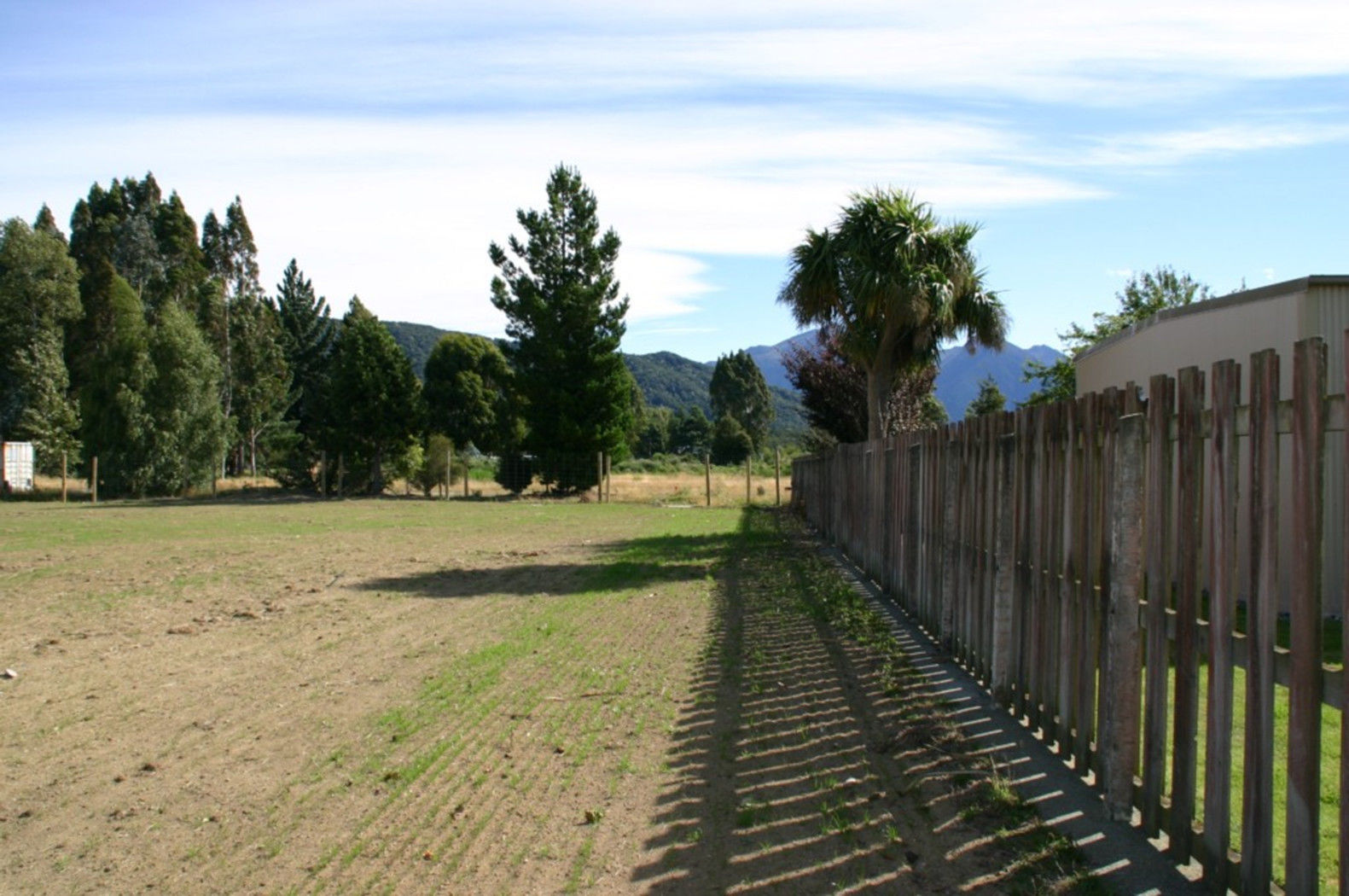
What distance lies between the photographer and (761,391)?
3558 inches

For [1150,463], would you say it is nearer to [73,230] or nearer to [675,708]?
[675,708]

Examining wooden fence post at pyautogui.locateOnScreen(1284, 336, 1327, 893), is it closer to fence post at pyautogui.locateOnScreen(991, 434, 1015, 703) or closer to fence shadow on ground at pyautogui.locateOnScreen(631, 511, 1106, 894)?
fence shadow on ground at pyautogui.locateOnScreen(631, 511, 1106, 894)

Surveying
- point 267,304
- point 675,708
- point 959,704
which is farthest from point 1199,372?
point 267,304

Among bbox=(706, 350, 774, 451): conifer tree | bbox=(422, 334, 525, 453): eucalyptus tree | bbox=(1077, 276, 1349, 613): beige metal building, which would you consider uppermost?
bbox=(706, 350, 774, 451): conifer tree

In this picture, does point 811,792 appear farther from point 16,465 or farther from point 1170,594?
A: point 16,465

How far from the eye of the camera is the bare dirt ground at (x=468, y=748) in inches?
164

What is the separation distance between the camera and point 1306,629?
310cm

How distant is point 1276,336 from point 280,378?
52946 millimetres

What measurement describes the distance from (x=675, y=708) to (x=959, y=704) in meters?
1.70

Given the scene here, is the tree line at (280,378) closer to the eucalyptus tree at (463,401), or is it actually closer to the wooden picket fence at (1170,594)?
the eucalyptus tree at (463,401)

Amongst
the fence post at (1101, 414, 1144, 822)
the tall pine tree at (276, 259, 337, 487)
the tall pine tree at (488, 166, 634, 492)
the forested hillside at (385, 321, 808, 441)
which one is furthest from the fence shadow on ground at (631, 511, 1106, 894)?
the forested hillside at (385, 321, 808, 441)

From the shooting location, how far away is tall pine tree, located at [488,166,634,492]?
3888 cm

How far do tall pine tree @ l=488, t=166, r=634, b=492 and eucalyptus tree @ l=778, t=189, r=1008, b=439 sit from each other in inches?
753

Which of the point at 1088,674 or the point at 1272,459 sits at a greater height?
the point at 1272,459
